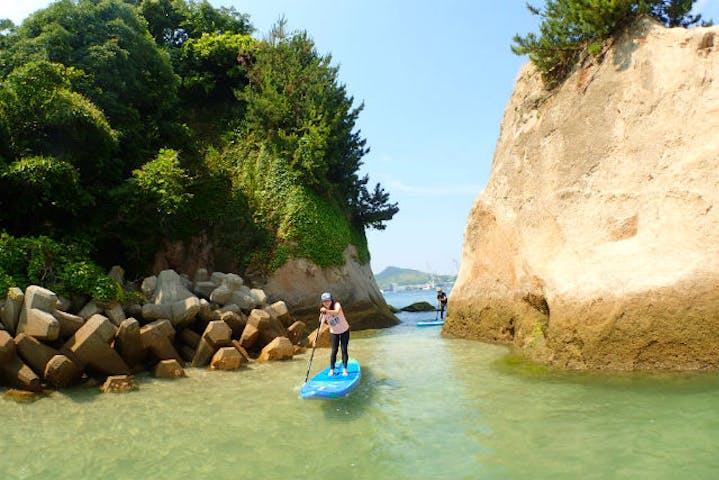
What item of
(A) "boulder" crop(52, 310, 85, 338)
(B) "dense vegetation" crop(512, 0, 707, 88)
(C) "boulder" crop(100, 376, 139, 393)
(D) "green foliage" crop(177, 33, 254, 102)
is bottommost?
(C) "boulder" crop(100, 376, 139, 393)

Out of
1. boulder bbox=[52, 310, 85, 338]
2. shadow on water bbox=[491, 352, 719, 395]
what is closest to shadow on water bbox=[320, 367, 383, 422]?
shadow on water bbox=[491, 352, 719, 395]

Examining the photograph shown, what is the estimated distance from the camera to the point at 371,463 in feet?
24.3

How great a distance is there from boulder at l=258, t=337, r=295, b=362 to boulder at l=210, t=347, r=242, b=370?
4.07ft

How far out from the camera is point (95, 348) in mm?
12258

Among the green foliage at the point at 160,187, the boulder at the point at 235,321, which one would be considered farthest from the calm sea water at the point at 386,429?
the green foliage at the point at 160,187

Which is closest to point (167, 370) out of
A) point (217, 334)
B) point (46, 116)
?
point (217, 334)

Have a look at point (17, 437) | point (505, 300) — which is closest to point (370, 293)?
point (505, 300)

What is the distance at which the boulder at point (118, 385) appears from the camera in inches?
464

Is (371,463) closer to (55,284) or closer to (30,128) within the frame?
(55,284)

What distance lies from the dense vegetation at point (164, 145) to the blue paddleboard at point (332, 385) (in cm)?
704

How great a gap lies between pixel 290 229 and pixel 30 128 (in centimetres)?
1123

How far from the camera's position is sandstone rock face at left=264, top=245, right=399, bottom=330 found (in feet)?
76.3

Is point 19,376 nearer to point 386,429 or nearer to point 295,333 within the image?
point 386,429

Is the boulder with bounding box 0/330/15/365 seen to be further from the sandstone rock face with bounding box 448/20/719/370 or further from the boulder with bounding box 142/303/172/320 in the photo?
the sandstone rock face with bounding box 448/20/719/370
